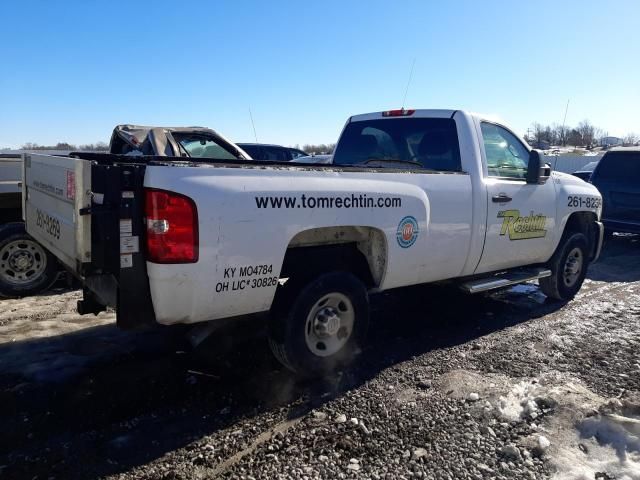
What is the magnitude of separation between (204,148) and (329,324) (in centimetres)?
437

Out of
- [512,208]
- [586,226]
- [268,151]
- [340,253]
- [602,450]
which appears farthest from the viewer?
[268,151]

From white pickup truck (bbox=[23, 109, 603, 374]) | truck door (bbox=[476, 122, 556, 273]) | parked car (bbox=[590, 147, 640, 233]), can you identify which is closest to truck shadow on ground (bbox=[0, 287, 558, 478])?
white pickup truck (bbox=[23, 109, 603, 374])

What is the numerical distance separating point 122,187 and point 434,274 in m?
2.72

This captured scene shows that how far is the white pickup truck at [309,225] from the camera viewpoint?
3.02 meters

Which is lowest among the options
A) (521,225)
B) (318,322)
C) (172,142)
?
(318,322)

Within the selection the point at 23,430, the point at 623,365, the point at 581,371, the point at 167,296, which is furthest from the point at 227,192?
the point at 623,365

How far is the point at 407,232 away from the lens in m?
4.12

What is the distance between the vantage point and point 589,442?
315cm

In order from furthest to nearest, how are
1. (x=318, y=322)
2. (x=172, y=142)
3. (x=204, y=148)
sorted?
(x=204, y=148) < (x=172, y=142) < (x=318, y=322)

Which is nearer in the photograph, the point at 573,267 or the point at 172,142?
the point at 573,267

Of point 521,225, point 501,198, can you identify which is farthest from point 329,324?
point 521,225

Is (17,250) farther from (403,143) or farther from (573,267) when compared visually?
(573,267)

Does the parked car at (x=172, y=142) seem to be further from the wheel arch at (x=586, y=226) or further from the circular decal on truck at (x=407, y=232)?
the wheel arch at (x=586, y=226)

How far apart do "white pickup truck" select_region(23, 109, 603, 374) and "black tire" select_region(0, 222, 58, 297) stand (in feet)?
3.81
